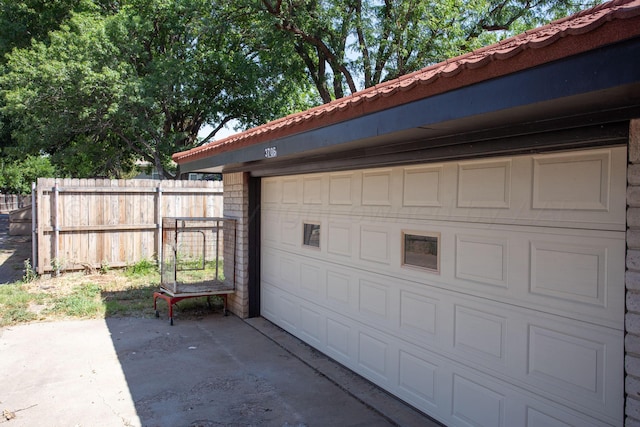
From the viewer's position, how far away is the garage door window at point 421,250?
417cm

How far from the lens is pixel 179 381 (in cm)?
512

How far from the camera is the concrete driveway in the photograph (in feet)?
14.1

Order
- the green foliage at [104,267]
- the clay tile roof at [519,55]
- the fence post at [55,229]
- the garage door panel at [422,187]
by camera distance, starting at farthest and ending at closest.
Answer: the green foliage at [104,267], the fence post at [55,229], the garage door panel at [422,187], the clay tile roof at [519,55]

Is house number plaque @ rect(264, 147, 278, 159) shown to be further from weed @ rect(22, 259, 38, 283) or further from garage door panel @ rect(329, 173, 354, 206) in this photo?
weed @ rect(22, 259, 38, 283)

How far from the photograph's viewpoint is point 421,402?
4.25m

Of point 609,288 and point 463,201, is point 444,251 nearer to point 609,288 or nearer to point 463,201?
point 463,201

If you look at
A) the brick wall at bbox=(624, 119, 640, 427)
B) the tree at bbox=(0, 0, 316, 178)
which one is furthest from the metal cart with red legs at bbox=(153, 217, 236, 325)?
the tree at bbox=(0, 0, 316, 178)

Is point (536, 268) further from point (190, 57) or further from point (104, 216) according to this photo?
point (190, 57)

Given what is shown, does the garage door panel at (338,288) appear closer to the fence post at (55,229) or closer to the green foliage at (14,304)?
the green foliage at (14,304)

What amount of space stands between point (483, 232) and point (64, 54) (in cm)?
1478

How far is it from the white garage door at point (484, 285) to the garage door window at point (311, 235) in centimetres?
17

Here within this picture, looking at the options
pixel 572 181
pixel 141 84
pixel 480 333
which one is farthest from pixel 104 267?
pixel 572 181

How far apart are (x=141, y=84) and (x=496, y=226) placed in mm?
13754

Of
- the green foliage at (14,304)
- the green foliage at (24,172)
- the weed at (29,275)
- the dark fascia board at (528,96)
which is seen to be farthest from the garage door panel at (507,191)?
the green foliage at (24,172)
